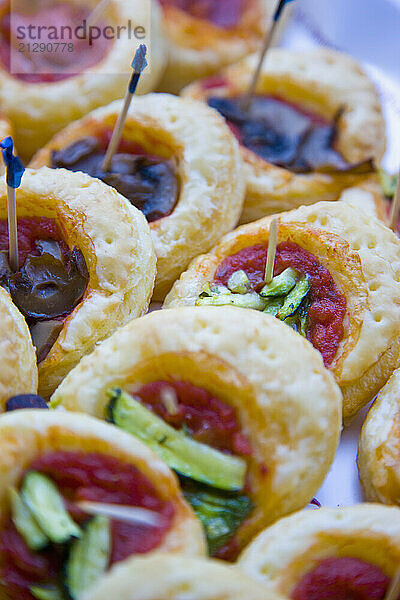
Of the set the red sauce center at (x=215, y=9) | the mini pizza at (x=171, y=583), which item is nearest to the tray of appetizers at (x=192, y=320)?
the mini pizza at (x=171, y=583)

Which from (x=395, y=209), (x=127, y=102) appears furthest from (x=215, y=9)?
(x=395, y=209)

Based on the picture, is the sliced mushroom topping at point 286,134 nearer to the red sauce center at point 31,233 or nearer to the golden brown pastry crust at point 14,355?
the red sauce center at point 31,233

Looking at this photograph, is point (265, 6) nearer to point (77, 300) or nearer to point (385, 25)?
point (385, 25)

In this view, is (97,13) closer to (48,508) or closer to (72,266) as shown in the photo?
(72,266)

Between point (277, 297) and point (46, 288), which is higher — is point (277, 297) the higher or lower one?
the higher one

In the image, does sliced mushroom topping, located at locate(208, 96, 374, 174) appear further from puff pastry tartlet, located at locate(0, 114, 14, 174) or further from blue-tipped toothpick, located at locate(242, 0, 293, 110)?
puff pastry tartlet, located at locate(0, 114, 14, 174)

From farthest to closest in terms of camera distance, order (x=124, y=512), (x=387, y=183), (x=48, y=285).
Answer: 1. (x=387, y=183)
2. (x=48, y=285)
3. (x=124, y=512)

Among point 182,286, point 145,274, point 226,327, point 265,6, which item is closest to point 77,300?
point 145,274
